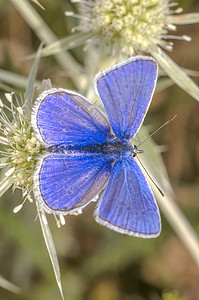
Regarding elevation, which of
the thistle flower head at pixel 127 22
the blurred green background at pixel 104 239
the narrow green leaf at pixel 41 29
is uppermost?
the narrow green leaf at pixel 41 29

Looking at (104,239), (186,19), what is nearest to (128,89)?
(186,19)

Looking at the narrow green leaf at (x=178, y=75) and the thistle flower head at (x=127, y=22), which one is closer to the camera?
the narrow green leaf at (x=178, y=75)

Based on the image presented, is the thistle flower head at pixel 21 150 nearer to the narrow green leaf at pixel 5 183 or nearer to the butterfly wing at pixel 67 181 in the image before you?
the narrow green leaf at pixel 5 183

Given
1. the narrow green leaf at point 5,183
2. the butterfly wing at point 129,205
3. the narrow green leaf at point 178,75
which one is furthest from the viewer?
the narrow green leaf at point 178,75

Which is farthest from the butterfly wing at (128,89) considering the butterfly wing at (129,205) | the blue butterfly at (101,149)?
the butterfly wing at (129,205)

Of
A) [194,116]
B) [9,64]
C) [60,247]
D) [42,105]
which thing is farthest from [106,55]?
[60,247]

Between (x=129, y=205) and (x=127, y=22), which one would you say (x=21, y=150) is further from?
(x=127, y=22)
